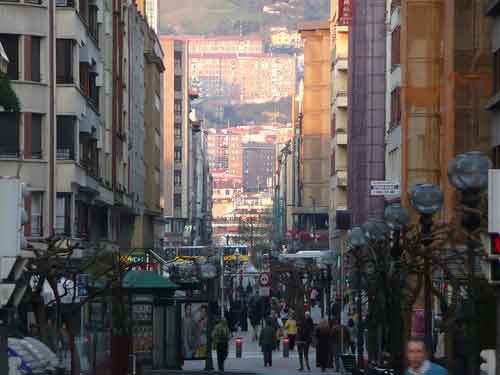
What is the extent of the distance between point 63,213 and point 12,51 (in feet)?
22.4

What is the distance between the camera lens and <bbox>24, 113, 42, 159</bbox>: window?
54.5 m

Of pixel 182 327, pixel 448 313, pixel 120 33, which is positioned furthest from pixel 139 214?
pixel 448 313

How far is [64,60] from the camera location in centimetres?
5838

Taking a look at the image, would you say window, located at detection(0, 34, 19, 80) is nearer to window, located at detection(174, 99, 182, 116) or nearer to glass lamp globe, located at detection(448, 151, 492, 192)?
glass lamp globe, located at detection(448, 151, 492, 192)

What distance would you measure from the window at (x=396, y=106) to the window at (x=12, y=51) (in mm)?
17520

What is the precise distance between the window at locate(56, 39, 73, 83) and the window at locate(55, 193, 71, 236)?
157 inches

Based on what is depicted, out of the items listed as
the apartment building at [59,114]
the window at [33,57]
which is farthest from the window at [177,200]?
the window at [33,57]

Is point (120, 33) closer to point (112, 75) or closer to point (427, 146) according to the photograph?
point (112, 75)

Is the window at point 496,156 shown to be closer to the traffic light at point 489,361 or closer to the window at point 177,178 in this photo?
the traffic light at point 489,361

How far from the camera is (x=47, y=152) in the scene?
2191 inches

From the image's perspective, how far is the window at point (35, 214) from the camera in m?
53.8

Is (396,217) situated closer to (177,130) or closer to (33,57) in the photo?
(33,57)

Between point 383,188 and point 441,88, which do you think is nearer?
point 441,88

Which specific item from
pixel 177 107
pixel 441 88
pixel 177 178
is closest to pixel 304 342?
pixel 441 88
